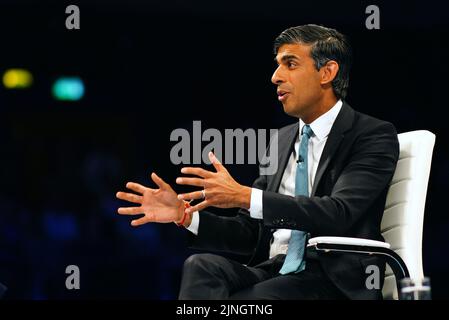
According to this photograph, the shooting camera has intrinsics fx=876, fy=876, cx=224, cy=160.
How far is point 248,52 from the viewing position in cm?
497

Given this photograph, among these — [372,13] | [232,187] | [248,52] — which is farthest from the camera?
[248,52]

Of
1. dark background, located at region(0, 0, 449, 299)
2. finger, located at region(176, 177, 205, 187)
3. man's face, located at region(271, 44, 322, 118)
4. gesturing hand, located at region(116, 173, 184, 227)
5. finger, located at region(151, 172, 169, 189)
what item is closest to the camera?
finger, located at region(176, 177, 205, 187)

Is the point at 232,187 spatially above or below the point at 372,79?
below

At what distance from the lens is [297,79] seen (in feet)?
10.2

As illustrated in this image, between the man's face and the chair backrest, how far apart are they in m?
0.38

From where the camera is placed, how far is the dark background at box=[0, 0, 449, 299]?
4.85m

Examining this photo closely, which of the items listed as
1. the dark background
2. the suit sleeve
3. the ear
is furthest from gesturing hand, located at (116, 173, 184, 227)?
the dark background

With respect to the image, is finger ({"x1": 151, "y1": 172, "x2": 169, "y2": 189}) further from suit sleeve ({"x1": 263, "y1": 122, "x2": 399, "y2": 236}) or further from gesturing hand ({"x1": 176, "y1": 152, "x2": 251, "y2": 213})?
suit sleeve ({"x1": 263, "y1": 122, "x2": 399, "y2": 236})

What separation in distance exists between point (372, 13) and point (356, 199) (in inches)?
78.2

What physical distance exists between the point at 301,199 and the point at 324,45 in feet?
2.10

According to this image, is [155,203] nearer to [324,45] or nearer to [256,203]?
[256,203]
